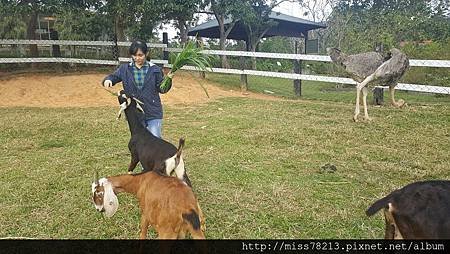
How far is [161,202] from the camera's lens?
2.46 meters

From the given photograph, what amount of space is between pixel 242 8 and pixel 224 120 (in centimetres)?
856

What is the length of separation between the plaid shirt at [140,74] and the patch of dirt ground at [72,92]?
554cm

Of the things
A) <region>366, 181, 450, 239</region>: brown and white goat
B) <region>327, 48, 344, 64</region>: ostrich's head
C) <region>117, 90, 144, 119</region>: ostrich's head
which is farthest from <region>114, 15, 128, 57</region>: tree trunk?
<region>366, 181, 450, 239</region>: brown and white goat

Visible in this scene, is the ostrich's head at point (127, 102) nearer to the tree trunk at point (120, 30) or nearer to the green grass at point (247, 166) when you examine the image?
the green grass at point (247, 166)

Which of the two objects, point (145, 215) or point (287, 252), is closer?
point (145, 215)

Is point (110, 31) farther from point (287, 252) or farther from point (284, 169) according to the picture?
point (287, 252)

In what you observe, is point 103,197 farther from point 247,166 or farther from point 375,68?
point 375,68

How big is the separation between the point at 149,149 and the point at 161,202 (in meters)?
1.13

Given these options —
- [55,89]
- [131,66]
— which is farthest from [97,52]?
[131,66]

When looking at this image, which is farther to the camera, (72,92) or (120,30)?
(120,30)

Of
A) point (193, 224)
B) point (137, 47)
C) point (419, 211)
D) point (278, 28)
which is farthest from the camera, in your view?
point (278, 28)

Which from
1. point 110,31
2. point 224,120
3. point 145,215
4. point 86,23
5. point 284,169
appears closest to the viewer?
point 145,215

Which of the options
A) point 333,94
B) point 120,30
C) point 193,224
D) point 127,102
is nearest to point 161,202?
point 193,224

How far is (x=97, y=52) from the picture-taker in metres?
16.9
